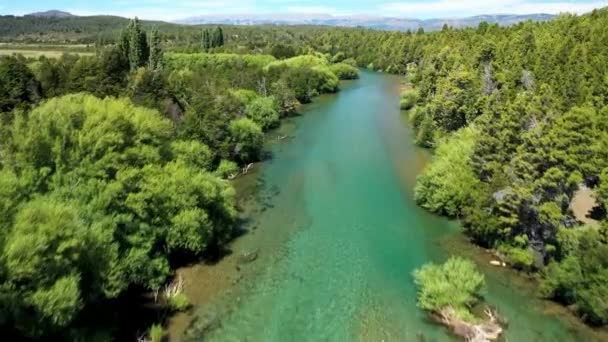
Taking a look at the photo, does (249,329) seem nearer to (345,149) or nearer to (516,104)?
(516,104)

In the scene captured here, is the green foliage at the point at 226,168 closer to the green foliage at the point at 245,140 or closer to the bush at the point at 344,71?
the green foliage at the point at 245,140

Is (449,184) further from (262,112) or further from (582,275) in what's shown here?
(262,112)

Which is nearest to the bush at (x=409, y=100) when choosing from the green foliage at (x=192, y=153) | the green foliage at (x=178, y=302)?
the green foliage at (x=192, y=153)

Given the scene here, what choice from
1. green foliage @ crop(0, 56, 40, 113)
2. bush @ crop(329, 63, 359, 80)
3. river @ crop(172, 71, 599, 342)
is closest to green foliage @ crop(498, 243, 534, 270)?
river @ crop(172, 71, 599, 342)

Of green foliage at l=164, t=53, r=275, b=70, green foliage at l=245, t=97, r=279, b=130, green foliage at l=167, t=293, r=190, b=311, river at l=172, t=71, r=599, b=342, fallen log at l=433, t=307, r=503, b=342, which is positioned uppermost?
green foliage at l=164, t=53, r=275, b=70

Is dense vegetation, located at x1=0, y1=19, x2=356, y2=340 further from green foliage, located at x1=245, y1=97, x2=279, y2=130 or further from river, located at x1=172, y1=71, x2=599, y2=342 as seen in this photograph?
green foliage, located at x1=245, y1=97, x2=279, y2=130

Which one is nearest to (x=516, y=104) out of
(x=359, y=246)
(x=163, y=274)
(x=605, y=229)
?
(x=605, y=229)
